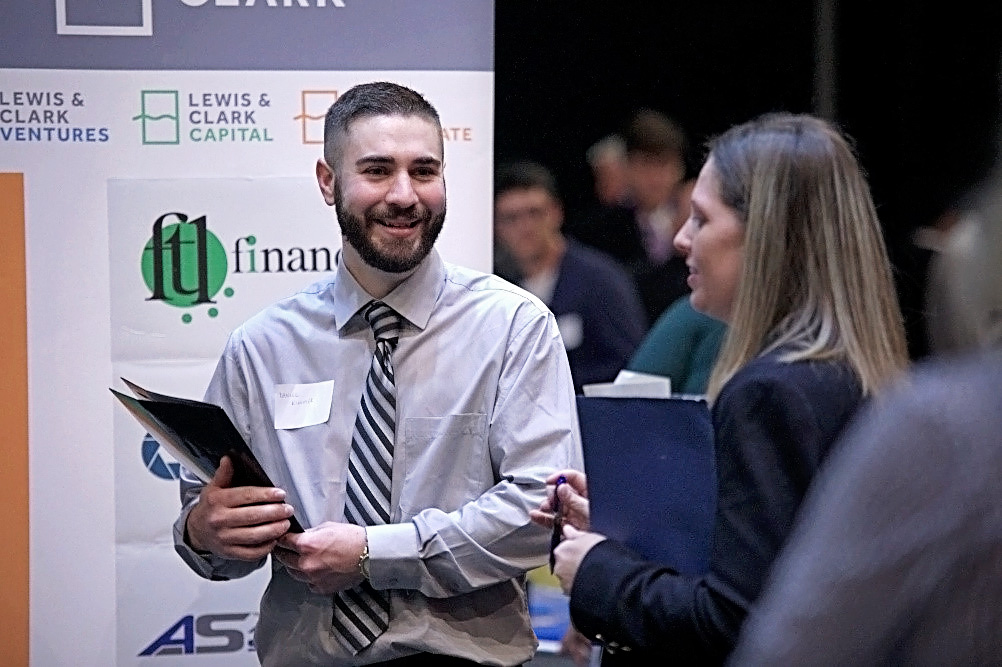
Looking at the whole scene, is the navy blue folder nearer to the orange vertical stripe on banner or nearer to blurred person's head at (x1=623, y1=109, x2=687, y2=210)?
the orange vertical stripe on banner

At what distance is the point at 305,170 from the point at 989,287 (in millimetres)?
2669

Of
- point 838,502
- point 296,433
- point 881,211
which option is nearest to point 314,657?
point 296,433

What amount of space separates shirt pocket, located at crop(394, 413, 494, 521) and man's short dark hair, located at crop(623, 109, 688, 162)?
7.76 feet

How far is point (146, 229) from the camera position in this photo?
3248 millimetres

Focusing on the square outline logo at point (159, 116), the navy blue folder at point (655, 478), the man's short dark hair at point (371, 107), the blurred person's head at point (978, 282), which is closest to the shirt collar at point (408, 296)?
the man's short dark hair at point (371, 107)

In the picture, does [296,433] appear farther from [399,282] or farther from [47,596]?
[47,596]

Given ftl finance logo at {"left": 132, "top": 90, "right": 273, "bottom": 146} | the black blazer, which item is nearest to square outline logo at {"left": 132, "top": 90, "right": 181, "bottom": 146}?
ftl finance logo at {"left": 132, "top": 90, "right": 273, "bottom": 146}

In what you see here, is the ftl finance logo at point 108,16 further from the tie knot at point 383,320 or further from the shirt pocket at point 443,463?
the shirt pocket at point 443,463

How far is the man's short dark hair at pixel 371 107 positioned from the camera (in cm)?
243

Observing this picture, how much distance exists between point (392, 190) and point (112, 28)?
126 centimetres

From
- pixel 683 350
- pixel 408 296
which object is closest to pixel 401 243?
pixel 408 296

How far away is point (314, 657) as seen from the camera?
7.44 feet

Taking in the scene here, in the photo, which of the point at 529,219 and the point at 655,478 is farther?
the point at 529,219

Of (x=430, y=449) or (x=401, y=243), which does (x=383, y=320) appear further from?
(x=430, y=449)
